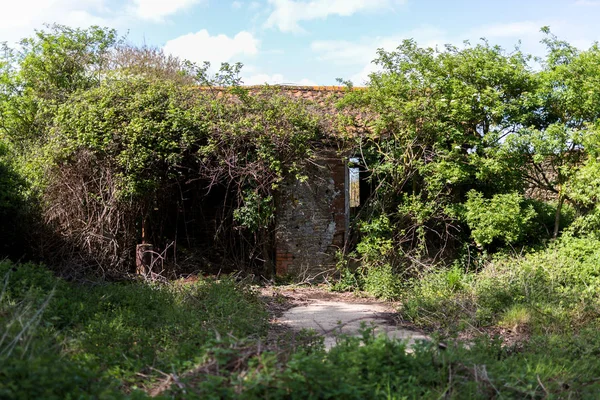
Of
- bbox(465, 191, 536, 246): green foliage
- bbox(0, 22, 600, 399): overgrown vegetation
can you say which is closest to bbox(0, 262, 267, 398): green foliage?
bbox(0, 22, 600, 399): overgrown vegetation

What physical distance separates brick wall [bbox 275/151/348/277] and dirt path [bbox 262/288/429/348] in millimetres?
813

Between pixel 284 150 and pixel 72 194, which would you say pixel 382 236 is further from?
pixel 72 194

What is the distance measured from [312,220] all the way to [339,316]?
11.7ft

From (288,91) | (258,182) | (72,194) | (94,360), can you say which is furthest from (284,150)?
(94,360)

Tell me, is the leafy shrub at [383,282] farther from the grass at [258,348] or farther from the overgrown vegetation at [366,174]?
the grass at [258,348]

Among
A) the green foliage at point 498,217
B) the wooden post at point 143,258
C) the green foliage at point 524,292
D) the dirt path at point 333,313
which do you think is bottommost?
the dirt path at point 333,313

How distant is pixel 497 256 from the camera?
11.3m

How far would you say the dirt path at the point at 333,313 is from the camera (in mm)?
7363

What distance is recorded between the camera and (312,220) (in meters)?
11.8

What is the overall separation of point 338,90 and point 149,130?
477cm

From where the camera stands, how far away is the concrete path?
749cm

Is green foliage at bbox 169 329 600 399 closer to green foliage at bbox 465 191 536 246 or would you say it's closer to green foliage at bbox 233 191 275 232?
green foliage at bbox 465 191 536 246

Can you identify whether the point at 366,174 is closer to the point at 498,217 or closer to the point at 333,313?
the point at 498,217

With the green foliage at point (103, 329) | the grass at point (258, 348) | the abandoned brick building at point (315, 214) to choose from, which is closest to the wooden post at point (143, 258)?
the abandoned brick building at point (315, 214)
